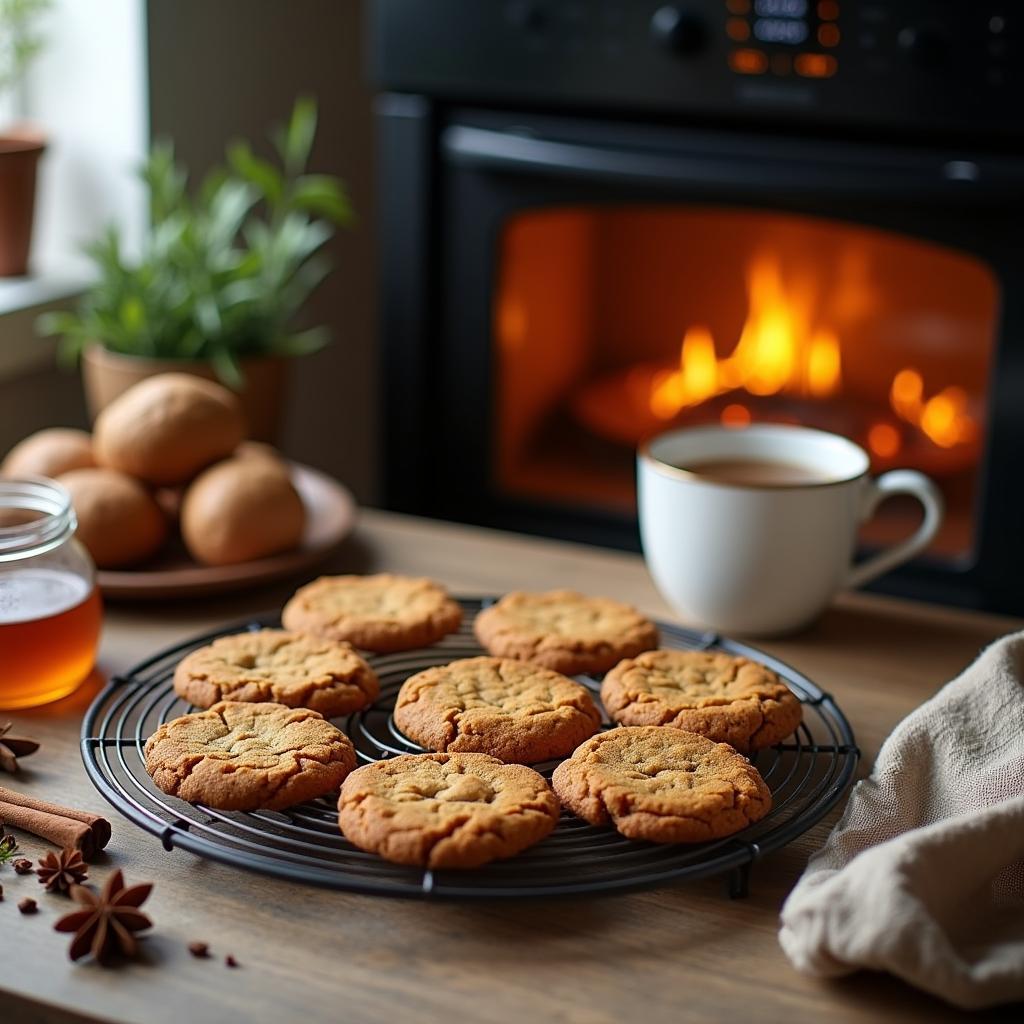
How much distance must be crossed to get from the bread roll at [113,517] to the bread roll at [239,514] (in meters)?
0.04

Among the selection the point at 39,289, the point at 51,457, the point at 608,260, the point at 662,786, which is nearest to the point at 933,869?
the point at 662,786

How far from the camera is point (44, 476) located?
135 centimetres

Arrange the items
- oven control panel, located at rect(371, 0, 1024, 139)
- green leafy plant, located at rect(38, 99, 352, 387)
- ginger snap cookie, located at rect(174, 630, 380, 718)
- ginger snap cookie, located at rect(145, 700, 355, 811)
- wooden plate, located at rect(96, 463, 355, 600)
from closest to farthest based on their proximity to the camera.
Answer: ginger snap cookie, located at rect(145, 700, 355, 811) < ginger snap cookie, located at rect(174, 630, 380, 718) < wooden plate, located at rect(96, 463, 355, 600) < oven control panel, located at rect(371, 0, 1024, 139) < green leafy plant, located at rect(38, 99, 352, 387)

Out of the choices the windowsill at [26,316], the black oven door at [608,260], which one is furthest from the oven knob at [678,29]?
the windowsill at [26,316]

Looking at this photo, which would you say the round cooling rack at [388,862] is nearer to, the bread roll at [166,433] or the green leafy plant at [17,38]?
the bread roll at [166,433]

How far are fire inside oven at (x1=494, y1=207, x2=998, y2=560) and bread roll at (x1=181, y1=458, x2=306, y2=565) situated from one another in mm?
613

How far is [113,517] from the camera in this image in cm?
128

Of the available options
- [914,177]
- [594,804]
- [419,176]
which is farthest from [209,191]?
[594,804]

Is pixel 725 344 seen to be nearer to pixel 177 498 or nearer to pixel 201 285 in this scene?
pixel 201 285

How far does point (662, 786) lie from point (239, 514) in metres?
0.56

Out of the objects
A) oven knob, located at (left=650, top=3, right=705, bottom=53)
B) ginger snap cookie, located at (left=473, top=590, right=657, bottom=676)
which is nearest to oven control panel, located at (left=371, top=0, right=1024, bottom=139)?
oven knob, located at (left=650, top=3, right=705, bottom=53)

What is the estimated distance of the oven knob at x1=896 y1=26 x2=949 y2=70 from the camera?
157 centimetres

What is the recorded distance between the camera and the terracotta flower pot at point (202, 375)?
1595 mm

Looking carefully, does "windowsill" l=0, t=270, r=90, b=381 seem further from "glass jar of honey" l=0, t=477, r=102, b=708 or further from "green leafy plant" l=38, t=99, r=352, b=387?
"glass jar of honey" l=0, t=477, r=102, b=708
